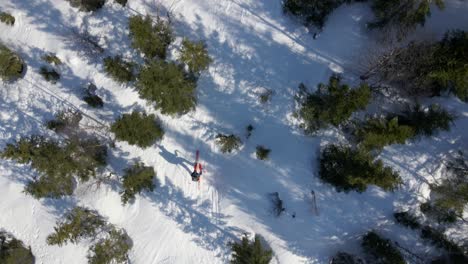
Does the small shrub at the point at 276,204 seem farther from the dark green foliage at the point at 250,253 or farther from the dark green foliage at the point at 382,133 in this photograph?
the dark green foliage at the point at 382,133

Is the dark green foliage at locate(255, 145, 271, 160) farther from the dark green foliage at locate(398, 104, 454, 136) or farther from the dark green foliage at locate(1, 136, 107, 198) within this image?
the dark green foliage at locate(1, 136, 107, 198)

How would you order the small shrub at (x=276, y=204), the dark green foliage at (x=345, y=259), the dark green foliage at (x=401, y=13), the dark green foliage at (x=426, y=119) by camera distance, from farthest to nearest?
the small shrub at (x=276, y=204) < the dark green foliage at (x=345, y=259) < the dark green foliage at (x=426, y=119) < the dark green foliage at (x=401, y=13)

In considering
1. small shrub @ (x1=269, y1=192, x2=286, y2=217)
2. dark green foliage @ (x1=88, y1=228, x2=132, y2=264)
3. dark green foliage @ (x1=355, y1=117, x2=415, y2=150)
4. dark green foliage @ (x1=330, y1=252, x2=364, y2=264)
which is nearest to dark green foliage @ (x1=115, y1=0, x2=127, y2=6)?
dark green foliage @ (x1=88, y1=228, x2=132, y2=264)

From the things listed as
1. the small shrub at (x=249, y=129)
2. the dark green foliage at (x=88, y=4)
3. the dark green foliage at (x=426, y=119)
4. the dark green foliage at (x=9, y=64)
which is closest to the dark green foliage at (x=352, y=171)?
the dark green foliage at (x=426, y=119)

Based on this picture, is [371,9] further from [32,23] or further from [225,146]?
[32,23]

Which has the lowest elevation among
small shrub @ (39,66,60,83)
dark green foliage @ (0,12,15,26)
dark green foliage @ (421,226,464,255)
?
small shrub @ (39,66,60,83)

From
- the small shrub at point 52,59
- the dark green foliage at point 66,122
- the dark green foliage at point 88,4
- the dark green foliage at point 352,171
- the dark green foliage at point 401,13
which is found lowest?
the dark green foliage at point 66,122

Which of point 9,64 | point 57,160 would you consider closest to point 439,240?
point 57,160
